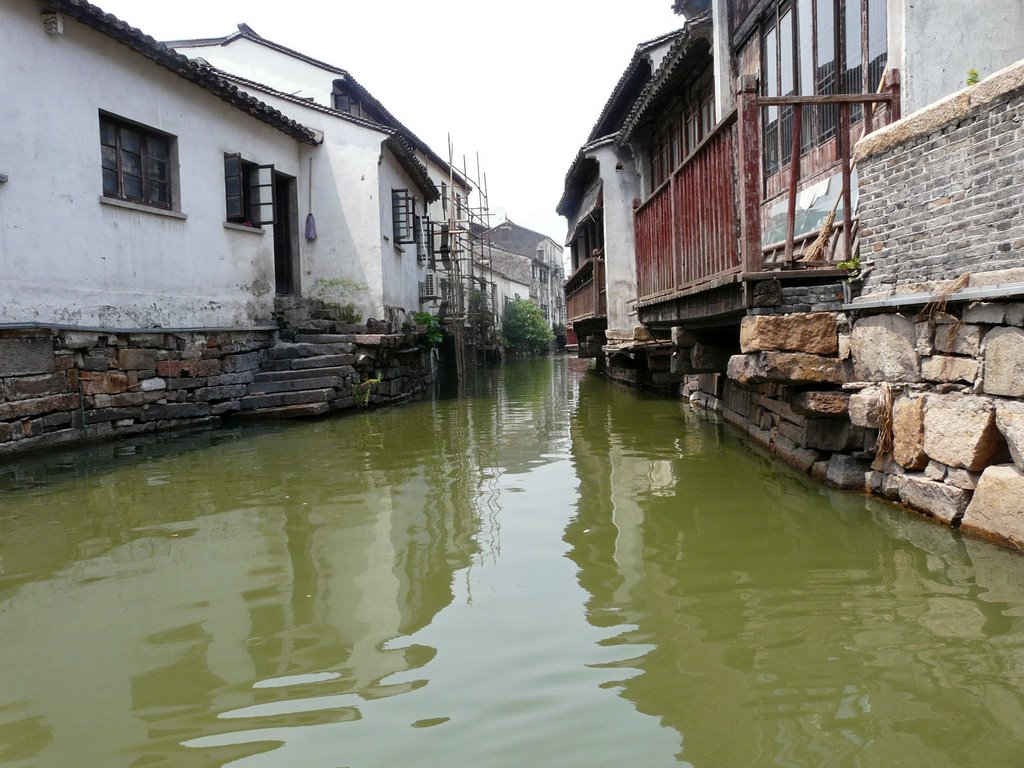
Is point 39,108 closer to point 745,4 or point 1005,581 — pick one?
point 745,4

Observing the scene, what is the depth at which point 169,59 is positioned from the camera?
10.2m

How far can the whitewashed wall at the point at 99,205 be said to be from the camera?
824 centimetres

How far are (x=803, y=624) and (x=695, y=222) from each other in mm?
4414

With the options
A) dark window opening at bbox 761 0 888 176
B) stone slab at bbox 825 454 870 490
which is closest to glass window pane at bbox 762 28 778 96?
dark window opening at bbox 761 0 888 176

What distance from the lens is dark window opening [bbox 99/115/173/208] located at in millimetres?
9688

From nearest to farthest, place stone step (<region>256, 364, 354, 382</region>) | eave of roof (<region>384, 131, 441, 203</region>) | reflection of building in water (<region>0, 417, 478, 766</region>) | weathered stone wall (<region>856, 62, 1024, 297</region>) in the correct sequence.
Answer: reflection of building in water (<region>0, 417, 478, 766</region>) < weathered stone wall (<region>856, 62, 1024, 297</region>) < stone step (<region>256, 364, 354, 382</region>) < eave of roof (<region>384, 131, 441, 203</region>)

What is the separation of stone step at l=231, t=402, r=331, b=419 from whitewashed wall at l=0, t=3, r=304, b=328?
1.33 meters

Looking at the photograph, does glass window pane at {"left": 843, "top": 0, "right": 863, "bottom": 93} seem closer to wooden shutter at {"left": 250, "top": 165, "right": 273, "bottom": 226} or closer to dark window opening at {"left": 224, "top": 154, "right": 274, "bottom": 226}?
dark window opening at {"left": 224, "top": 154, "right": 274, "bottom": 226}

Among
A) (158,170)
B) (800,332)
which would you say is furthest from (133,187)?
(800,332)

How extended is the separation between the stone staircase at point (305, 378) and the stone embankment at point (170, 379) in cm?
1

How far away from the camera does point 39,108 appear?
852 cm

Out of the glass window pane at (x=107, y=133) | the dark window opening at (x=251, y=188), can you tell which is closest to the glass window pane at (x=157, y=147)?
the glass window pane at (x=107, y=133)

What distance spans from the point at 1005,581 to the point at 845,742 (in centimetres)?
165

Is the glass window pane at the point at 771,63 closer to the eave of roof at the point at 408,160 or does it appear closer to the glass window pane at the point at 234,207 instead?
the glass window pane at the point at 234,207
